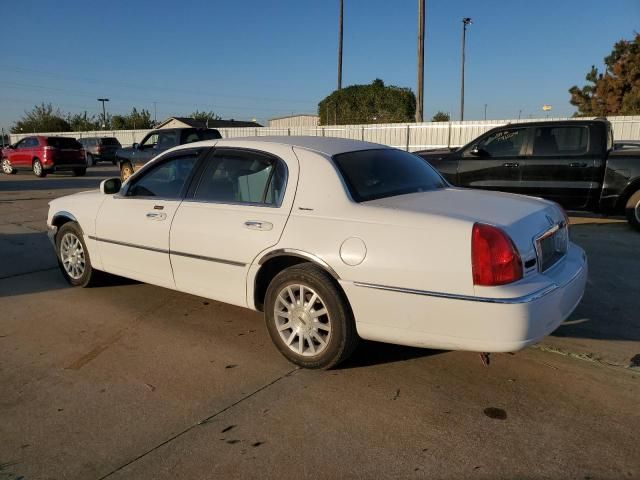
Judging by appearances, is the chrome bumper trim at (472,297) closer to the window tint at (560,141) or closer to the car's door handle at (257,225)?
the car's door handle at (257,225)

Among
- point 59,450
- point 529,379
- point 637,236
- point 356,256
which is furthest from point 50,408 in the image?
point 637,236

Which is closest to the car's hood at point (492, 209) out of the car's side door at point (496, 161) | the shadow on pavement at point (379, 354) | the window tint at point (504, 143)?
the shadow on pavement at point (379, 354)

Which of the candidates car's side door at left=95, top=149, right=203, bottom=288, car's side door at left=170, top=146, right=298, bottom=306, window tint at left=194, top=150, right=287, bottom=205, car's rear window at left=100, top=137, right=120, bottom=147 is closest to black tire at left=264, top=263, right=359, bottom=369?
car's side door at left=170, top=146, right=298, bottom=306

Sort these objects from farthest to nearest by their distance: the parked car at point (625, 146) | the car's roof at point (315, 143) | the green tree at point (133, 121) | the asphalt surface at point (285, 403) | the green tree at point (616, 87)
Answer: the green tree at point (133, 121)
the green tree at point (616, 87)
the parked car at point (625, 146)
the car's roof at point (315, 143)
the asphalt surface at point (285, 403)

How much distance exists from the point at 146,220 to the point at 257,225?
4.18 feet

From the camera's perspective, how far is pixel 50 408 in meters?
3.09

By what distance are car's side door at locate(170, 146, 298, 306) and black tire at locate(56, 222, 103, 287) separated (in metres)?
1.47

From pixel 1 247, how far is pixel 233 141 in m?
4.98

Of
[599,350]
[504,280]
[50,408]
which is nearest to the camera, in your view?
[504,280]

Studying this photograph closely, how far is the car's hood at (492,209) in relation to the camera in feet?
10.0

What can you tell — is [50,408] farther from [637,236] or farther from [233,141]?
[637,236]

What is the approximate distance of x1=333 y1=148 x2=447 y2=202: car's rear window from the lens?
361 cm

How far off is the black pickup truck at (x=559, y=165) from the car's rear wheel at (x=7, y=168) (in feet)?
65.0

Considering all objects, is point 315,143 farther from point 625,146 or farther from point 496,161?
point 625,146
